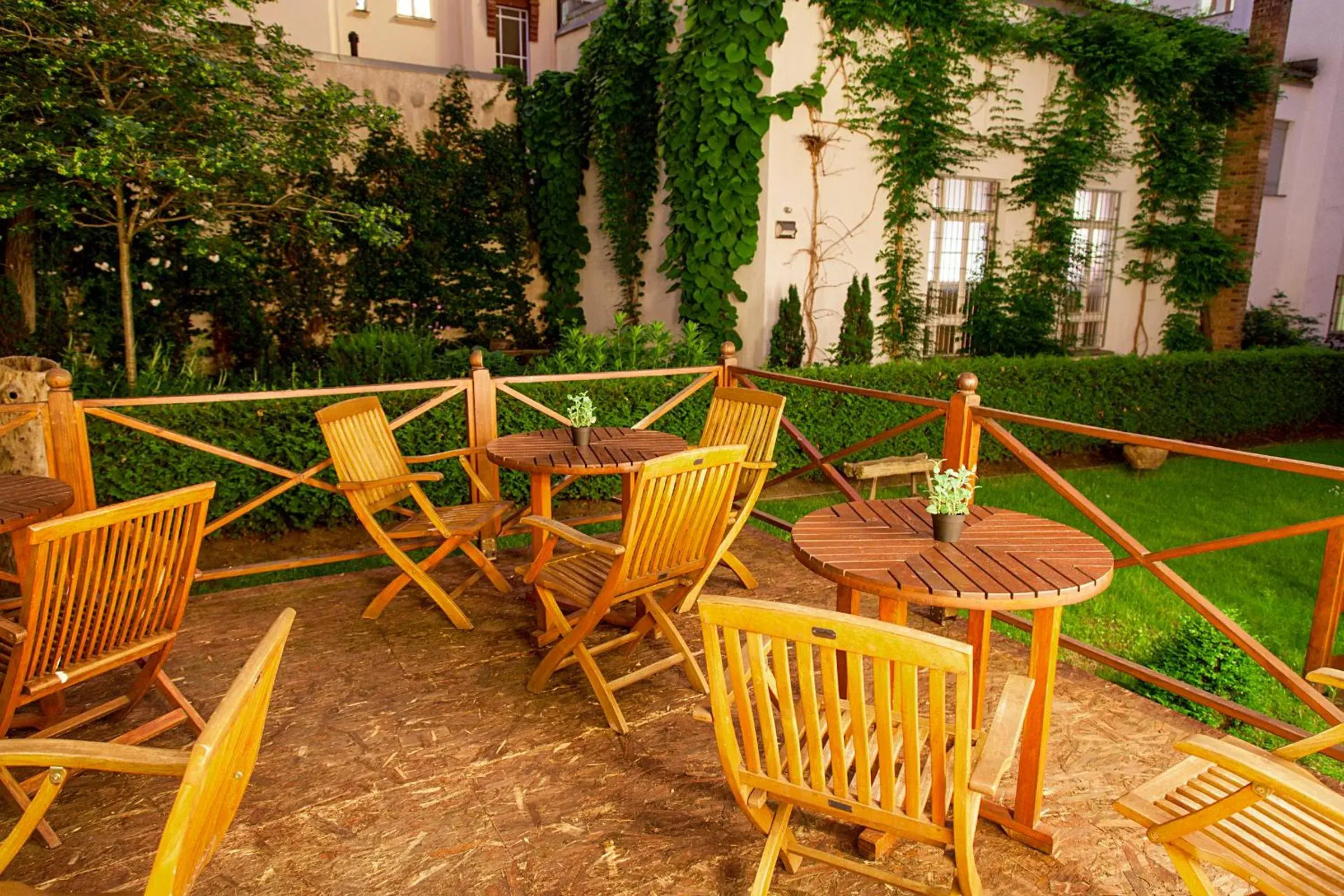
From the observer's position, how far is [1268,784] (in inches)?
59.5

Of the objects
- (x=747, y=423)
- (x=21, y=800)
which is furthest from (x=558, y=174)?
(x=21, y=800)

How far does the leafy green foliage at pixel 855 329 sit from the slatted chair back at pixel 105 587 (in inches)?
277

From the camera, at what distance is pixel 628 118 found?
950 cm

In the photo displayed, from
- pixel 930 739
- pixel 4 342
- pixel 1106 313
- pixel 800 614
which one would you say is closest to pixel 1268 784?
pixel 930 739

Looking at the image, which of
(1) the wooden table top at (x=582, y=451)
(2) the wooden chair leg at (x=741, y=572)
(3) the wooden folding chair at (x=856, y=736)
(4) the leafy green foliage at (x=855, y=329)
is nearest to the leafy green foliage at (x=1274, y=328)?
(4) the leafy green foliage at (x=855, y=329)

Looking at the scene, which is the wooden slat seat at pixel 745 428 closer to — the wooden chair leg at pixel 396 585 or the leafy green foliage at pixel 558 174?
the wooden chair leg at pixel 396 585

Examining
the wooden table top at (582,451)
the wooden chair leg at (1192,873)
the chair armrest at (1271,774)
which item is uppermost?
the chair armrest at (1271,774)

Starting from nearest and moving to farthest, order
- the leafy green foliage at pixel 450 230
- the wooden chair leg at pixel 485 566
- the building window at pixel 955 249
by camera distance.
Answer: the wooden chair leg at pixel 485 566 → the building window at pixel 955 249 → the leafy green foliage at pixel 450 230

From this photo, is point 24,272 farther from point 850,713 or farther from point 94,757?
point 850,713

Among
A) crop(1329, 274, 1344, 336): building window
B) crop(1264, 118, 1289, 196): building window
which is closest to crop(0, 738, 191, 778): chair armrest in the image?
crop(1264, 118, 1289, 196): building window

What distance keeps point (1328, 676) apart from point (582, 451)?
302cm

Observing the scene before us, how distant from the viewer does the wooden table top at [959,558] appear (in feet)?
7.57

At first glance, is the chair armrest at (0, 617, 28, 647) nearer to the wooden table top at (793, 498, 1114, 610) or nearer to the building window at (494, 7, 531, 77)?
the wooden table top at (793, 498, 1114, 610)

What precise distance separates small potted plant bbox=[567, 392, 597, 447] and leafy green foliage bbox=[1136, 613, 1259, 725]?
9.64 feet
